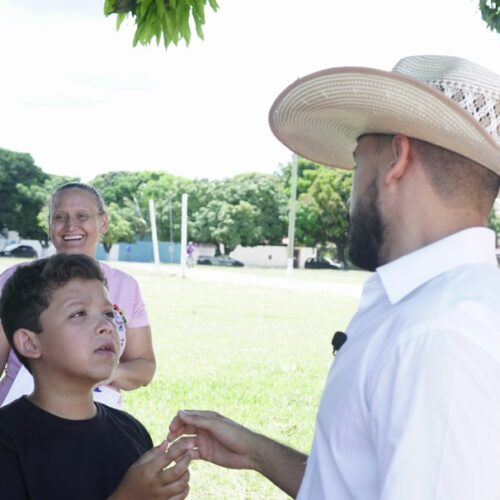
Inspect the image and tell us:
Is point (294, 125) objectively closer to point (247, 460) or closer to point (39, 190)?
point (247, 460)

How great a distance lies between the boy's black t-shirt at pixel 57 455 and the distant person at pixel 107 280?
3.40 ft

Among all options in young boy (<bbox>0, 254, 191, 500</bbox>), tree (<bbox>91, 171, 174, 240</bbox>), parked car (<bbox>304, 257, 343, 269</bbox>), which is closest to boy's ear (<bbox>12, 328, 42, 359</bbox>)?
young boy (<bbox>0, 254, 191, 500</bbox>)

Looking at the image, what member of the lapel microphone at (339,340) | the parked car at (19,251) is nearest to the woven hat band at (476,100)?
the lapel microphone at (339,340)

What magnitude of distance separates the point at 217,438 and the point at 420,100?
1.16 m

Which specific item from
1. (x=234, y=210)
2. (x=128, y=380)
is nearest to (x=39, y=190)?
(x=234, y=210)

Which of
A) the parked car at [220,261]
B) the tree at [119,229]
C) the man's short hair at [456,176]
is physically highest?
the man's short hair at [456,176]

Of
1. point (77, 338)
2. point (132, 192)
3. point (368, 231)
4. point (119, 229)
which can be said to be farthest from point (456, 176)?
point (132, 192)

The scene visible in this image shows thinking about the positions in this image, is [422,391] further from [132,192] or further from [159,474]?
[132,192]

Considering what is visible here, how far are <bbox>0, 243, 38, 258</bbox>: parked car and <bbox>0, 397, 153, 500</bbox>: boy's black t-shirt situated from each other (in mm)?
61534

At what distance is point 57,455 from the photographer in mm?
2322

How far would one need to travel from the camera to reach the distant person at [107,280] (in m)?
3.59

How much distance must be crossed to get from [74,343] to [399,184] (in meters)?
1.25

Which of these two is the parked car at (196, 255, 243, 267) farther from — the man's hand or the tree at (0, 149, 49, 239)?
the man's hand

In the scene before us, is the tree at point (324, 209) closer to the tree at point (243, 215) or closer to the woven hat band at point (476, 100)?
the tree at point (243, 215)
